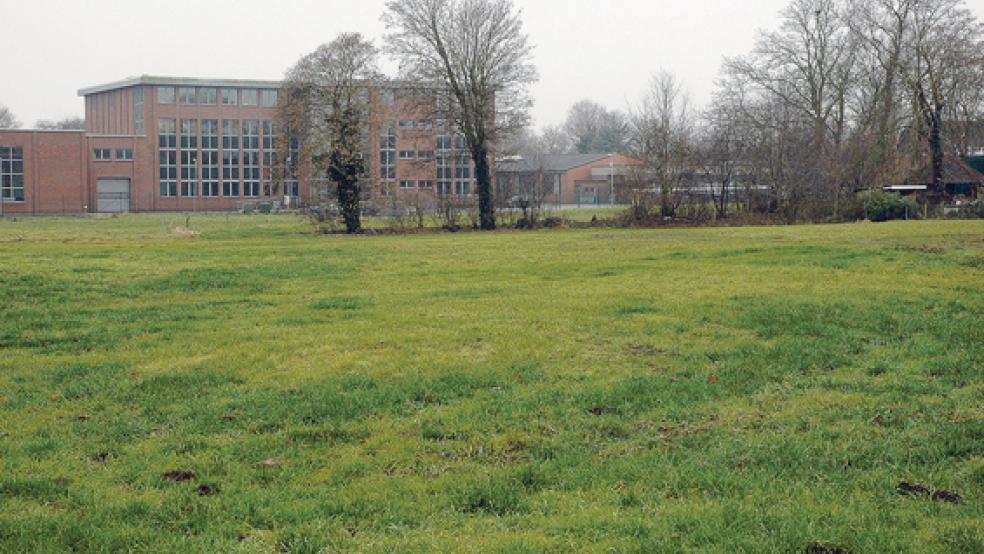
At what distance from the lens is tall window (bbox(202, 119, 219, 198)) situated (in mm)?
102375

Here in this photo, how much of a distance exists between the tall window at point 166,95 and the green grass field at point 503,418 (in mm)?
90932

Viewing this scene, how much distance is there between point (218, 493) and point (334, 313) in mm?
7833

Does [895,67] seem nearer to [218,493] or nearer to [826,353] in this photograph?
[826,353]

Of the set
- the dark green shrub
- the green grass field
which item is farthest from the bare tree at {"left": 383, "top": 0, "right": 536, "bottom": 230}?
the green grass field

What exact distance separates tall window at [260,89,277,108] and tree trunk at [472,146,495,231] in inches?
2485

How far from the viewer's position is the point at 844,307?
12602 mm

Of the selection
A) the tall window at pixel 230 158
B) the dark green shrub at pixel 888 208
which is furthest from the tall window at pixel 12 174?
the dark green shrub at pixel 888 208

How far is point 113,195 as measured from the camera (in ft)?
316

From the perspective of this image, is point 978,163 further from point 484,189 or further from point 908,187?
point 484,189

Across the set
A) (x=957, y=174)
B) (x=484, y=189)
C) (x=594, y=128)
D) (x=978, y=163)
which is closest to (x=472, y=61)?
(x=484, y=189)

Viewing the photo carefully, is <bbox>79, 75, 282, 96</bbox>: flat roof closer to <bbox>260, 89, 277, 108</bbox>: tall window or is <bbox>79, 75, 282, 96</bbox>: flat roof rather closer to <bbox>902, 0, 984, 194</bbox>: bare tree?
<bbox>260, 89, 277, 108</bbox>: tall window

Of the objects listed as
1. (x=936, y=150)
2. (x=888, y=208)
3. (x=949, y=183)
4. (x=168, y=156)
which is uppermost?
(x=168, y=156)

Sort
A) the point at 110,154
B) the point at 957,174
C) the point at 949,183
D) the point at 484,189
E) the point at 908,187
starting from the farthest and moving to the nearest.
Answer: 1. the point at 110,154
2. the point at 957,174
3. the point at 949,183
4. the point at 908,187
5. the point at 484,189

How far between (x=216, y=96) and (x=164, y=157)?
877 centimetres
